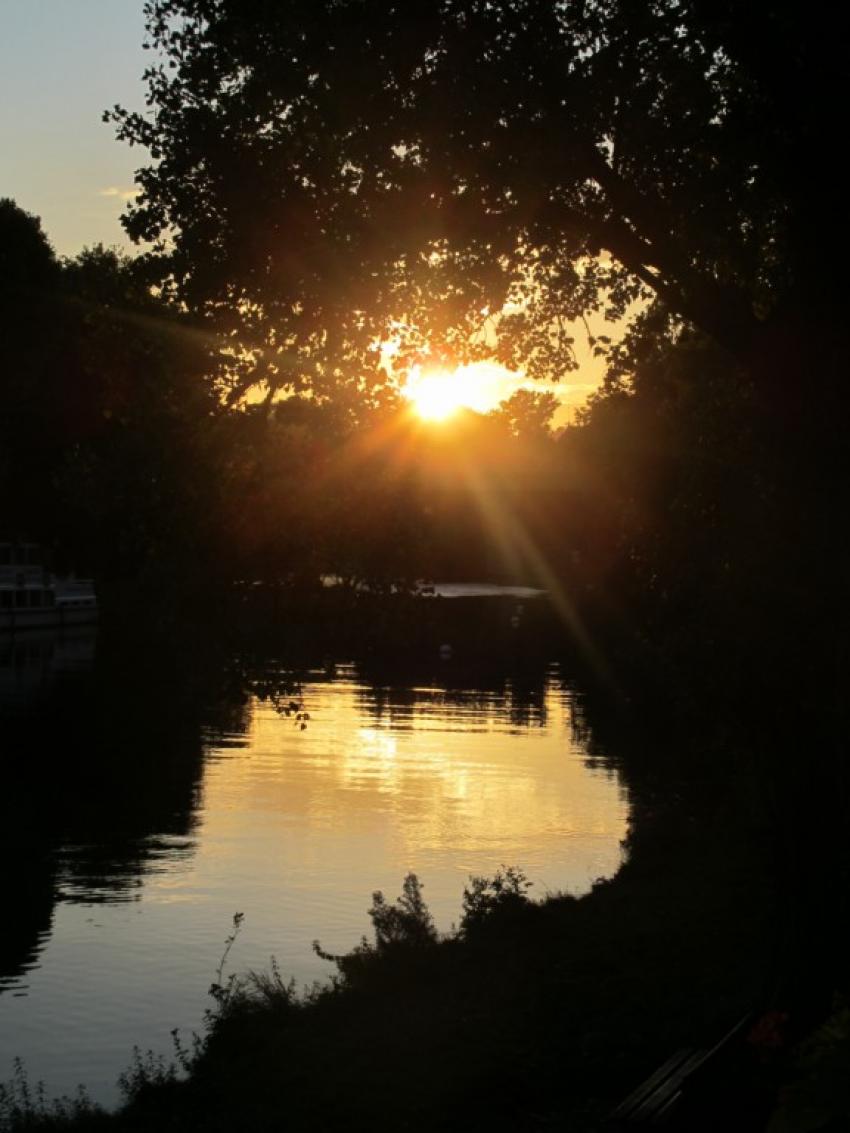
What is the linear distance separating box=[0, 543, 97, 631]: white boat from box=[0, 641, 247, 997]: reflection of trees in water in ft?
86.6

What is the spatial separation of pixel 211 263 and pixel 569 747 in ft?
126

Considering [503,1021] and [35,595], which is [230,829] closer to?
[503,1021]

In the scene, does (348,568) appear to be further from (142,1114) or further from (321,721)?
(321,721)

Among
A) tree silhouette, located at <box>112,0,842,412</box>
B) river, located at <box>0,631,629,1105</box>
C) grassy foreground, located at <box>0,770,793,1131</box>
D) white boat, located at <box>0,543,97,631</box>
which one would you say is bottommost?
river, located at <box>0,631,629,1105</box>

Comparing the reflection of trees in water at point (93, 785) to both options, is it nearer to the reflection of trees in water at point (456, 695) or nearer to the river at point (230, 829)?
the river at point (230, 829)

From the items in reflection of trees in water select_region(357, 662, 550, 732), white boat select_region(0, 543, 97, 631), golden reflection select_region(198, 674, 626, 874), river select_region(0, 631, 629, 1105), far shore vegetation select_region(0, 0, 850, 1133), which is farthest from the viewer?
white boat select_region(0, 543, 97, 631)

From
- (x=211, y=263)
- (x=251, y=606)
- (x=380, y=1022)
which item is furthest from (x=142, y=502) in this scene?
(x=380, y=1022)

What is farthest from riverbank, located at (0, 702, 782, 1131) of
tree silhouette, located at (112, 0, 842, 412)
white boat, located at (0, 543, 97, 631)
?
white boat, located at (0, 543, 97, 631)

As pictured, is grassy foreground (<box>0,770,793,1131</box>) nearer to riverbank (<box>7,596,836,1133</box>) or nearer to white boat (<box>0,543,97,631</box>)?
riverbank (<box>7,596,836,1133</box>)

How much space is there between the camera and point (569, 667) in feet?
269

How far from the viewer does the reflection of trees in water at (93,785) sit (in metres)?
30.1

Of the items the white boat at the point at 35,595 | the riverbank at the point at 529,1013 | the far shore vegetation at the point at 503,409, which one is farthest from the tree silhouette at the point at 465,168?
the white boat at the point at 35,595

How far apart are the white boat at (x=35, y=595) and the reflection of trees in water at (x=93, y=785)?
26.4 m

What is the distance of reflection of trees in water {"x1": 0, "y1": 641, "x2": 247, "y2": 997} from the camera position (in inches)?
1185
